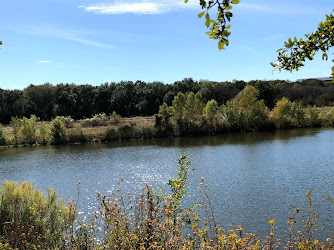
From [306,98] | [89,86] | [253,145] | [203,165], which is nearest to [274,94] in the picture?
[306,98]

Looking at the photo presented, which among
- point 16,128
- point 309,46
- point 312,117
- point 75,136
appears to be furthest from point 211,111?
point 309,46

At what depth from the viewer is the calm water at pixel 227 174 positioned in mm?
13023

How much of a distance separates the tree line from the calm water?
3221 centimetres

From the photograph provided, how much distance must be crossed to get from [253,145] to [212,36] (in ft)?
107

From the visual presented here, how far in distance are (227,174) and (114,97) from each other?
168 ft

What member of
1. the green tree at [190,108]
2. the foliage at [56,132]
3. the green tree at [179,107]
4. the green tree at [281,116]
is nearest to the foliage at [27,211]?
the foliage at [56,132]

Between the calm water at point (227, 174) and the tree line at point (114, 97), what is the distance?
106ft

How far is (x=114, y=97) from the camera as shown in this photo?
67.8m

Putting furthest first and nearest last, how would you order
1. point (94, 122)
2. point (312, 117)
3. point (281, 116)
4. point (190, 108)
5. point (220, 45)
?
1. point (94, 122)
2. point (312, 117)
3. point (281, 116)
4. point (190, 108)
5. point (220, 45)


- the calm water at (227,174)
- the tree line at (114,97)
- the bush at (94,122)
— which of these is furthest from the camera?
the tree line at (114,97)

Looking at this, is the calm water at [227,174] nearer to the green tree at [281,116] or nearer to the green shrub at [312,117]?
the green tree at [281,116]

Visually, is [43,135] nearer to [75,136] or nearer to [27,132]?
[27,132]

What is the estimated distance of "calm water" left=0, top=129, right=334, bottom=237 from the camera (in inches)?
513

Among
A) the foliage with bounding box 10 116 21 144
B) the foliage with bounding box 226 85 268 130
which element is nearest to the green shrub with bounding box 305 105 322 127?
the foliage with bounding box 226 85 268 130
